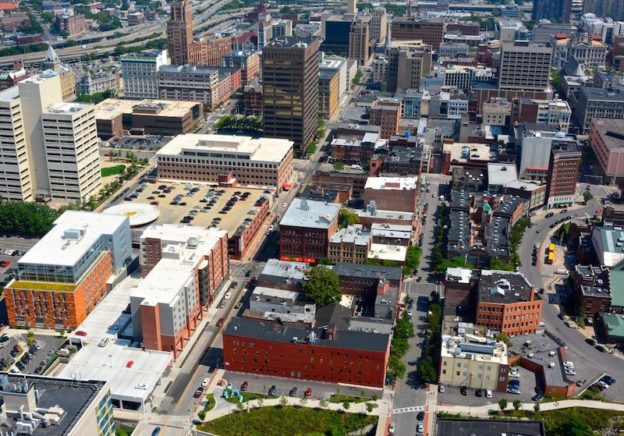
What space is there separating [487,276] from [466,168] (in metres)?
70.6

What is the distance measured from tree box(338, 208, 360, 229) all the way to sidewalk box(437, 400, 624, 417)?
55.5 meters

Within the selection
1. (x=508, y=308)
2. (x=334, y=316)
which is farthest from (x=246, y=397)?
(x=508, y=308)

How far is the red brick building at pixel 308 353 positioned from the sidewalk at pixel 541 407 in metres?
10.7

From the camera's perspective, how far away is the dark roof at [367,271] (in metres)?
128

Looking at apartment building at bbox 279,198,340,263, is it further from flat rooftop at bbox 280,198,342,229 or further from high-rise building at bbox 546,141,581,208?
high-rise building at bbox 546,141,581,208

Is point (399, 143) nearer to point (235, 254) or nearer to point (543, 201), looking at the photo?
point (543, 201)

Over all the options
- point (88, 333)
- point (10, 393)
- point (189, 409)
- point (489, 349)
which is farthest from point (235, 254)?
point (10, 393)

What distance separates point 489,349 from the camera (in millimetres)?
107750

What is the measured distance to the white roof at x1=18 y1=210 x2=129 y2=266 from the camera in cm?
12175

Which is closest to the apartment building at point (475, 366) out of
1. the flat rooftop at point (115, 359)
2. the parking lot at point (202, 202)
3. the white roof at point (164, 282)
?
the flat rooftop at point (115, 359)

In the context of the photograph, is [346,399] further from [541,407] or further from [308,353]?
[541,407]

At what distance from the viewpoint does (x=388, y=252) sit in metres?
144

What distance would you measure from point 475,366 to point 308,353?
79.6ft

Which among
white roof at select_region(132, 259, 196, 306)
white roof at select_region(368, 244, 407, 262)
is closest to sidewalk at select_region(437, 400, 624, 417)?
white roof at select_region(368, 244, 407, 262)
